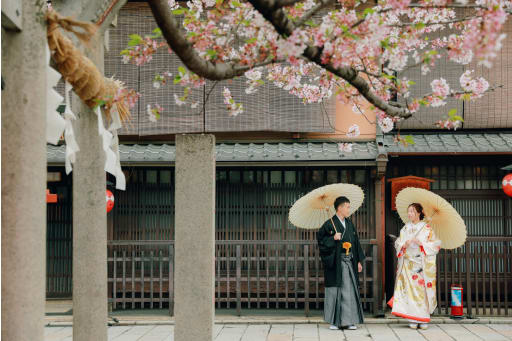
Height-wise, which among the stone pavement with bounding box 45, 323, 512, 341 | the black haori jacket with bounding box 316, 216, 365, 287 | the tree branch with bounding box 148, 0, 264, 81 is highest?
the tree branch with bounding box 148, 0, 264, 81

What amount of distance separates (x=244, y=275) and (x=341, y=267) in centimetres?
210

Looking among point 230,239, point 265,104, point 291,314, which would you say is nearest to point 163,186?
point 230,239

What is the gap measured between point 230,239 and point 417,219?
3.57 m

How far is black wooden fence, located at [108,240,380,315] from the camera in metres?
11.2

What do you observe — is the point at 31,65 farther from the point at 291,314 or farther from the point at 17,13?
the point at 291,314

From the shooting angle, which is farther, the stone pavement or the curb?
the curb

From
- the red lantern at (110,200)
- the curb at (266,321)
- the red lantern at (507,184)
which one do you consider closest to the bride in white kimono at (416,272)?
the curb at (266,321)

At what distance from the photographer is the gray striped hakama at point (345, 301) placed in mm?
10117

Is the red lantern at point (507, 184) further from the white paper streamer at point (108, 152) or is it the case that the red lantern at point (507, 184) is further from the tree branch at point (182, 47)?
the white paper streamer at point (108, 152)

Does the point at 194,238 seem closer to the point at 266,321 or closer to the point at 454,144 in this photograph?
the point at 266,321

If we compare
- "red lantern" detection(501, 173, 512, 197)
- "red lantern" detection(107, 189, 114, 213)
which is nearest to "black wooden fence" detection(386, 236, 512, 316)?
"red lantern" detection(501, 173, 512, 197)

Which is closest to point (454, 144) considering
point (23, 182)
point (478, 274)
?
point (478, 274)

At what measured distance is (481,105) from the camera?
39.7ft

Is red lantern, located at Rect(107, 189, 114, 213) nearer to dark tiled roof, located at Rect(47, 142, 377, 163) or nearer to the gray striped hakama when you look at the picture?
dark tiled roof, located at Rect(47, 142, 377, 163)
